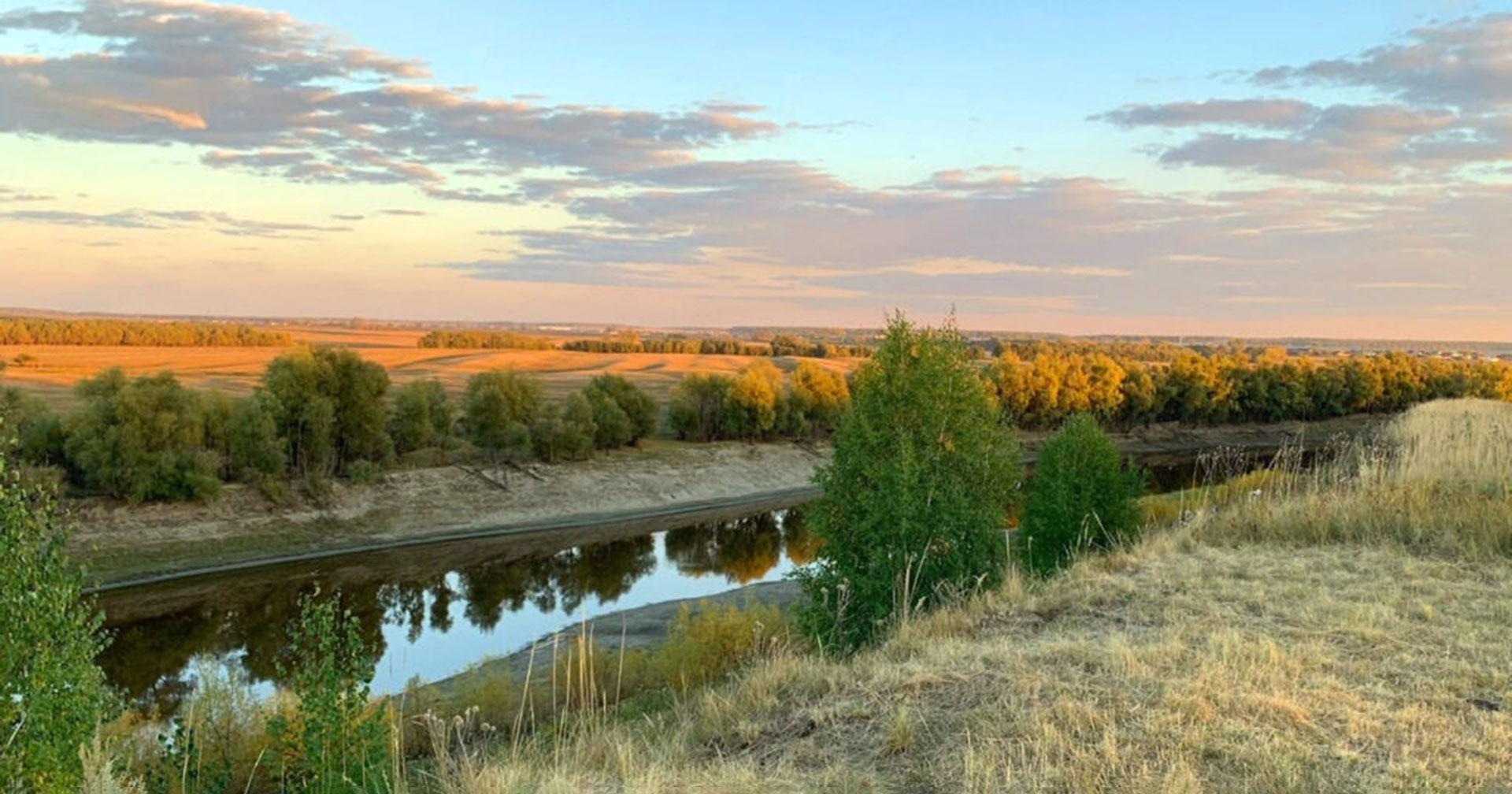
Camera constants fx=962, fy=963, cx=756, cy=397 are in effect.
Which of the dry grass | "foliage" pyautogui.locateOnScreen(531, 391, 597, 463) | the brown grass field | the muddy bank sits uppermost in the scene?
the dry grass

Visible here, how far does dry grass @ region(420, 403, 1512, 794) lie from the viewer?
484 centimetres

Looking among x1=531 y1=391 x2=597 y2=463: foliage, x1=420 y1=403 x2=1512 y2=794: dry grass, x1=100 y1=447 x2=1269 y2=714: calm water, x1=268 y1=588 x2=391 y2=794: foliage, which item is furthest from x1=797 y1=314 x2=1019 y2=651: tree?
x1=531 y1=391 x2=597 y2=463: foliage

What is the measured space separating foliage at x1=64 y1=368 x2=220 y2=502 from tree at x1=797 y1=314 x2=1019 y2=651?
34.5 metres

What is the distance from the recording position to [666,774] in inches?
207

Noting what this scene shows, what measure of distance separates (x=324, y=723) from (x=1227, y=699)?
5.90m

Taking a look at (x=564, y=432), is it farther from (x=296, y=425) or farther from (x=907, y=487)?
(x=907, y=487)

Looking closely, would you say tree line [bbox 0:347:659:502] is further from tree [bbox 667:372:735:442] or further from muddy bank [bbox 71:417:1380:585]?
tree [bbox 667:372:735:442]

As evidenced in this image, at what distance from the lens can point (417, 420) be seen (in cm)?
5144

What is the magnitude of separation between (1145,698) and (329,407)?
47389 mm

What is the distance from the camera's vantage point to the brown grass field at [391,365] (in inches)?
2800

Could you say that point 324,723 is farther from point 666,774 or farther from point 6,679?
point 666,774

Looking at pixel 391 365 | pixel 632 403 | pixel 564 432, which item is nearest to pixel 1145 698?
pixel 564 432

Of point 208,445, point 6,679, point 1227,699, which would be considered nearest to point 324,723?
point 6,679

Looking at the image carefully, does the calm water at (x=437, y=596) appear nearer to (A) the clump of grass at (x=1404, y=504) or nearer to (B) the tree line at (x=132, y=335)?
(A) the clump of grass at (x=1404, y=504)
